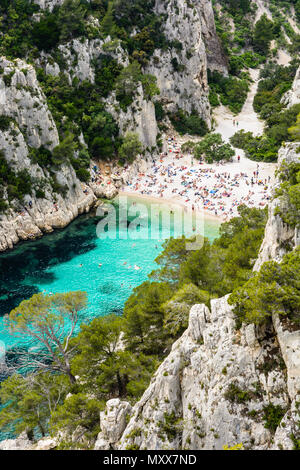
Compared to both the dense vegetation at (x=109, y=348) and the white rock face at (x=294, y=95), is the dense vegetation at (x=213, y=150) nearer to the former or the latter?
the white rock face at (x=294, y=95)

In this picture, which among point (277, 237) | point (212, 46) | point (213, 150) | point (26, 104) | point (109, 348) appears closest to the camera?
point (277, 237)

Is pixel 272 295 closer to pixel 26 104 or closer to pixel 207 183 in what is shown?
pixel 207 183

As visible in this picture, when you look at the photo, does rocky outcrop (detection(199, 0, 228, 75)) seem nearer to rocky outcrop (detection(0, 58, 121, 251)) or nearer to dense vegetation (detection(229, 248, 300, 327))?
rocky outcrop (detection(0, 58, 121, 251))

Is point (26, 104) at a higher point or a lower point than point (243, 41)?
lower

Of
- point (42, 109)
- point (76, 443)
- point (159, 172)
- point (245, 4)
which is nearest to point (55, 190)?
point (42, 109)

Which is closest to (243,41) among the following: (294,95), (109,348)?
(294,95)

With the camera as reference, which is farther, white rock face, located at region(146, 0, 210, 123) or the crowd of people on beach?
white rock face, located at region(146, 0, 210, 123)

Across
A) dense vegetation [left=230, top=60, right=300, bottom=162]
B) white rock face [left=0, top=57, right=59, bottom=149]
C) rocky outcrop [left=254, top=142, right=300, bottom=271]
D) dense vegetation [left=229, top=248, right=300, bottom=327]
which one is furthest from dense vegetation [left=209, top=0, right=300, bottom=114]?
dense vegetation [left=229, top=248, right=300, bottom=327]
